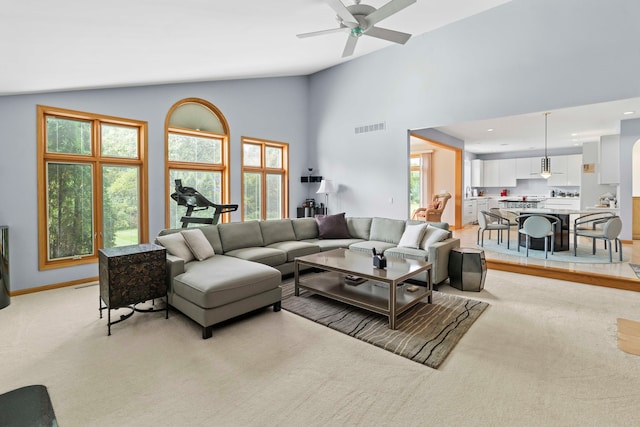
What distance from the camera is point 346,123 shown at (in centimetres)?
705

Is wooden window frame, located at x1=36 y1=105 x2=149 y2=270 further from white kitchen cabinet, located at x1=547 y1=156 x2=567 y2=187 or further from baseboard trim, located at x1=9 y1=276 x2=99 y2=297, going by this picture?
white kitchen cabinet, located at x1=547 y1=156 x2=567 y2=187

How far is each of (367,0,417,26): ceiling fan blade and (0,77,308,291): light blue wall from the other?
3479mm

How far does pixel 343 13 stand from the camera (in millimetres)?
3229

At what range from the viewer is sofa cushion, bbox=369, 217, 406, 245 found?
5.12m

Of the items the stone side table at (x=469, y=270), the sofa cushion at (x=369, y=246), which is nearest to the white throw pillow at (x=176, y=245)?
the sofa cushion at (x=369, y=246)

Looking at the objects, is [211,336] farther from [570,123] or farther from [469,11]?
[570,123]

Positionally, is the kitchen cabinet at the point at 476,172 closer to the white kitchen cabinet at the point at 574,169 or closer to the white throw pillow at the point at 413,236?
the white kitchen cabinet at the point at 574,169

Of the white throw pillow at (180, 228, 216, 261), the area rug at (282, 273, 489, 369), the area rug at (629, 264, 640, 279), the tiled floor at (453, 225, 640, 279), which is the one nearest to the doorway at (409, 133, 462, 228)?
the tiled floor at (453, 225, 640, 279)

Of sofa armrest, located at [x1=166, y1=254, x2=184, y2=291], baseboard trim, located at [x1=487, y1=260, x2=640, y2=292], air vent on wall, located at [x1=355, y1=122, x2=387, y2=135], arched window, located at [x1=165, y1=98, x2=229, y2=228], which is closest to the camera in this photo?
sofa armrest, located at [x1=166, y1=254, x2=184, y2=291]

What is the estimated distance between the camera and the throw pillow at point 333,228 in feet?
18.2

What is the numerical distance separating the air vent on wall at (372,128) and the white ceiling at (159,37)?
157 centimetres

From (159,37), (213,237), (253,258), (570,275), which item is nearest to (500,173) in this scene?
(570,275)

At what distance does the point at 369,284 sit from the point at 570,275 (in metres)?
2.95

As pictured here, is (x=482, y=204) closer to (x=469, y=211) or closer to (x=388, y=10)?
(x=469, y=211)
